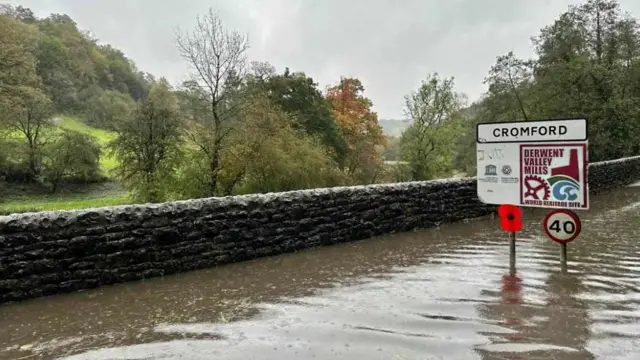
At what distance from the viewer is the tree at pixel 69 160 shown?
30328mm

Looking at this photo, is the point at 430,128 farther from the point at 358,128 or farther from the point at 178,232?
the point at 178,232

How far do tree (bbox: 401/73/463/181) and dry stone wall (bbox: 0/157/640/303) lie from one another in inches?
1217

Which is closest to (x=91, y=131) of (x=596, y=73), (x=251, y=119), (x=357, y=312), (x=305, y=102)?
(x=305, y=102)

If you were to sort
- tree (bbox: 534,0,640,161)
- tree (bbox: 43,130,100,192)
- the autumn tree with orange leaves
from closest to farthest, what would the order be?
tree (bbox: 534,0,640,161) < tree (bbox: 43,130,100,192) < the autumn tree with orange leaves

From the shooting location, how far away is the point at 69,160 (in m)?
30.7

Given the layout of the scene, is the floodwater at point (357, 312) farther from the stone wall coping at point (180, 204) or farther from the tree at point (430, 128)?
the tree at point (430, 128)

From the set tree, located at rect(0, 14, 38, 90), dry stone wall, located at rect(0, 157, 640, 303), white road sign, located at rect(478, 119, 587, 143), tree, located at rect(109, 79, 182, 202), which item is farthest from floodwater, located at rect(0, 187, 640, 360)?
tree, located at rect(0, 14, 38, 90)

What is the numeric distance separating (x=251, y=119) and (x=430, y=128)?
26500mm

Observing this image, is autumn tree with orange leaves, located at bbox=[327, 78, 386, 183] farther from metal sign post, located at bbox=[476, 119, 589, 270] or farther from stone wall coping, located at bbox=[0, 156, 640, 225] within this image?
metal sign post, located at bbox=[476, 119, 589, 270]

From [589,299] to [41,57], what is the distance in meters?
51.8

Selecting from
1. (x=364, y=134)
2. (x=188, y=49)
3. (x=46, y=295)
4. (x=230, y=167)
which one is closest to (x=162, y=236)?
(x=46, y=295)

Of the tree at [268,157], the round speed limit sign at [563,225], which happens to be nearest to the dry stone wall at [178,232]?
the round speed limit sign at [563,225]

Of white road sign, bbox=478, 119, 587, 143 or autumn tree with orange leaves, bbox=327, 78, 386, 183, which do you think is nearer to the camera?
white road sign, bbox=478, 119, 587, 143

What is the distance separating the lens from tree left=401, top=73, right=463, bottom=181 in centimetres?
4016
